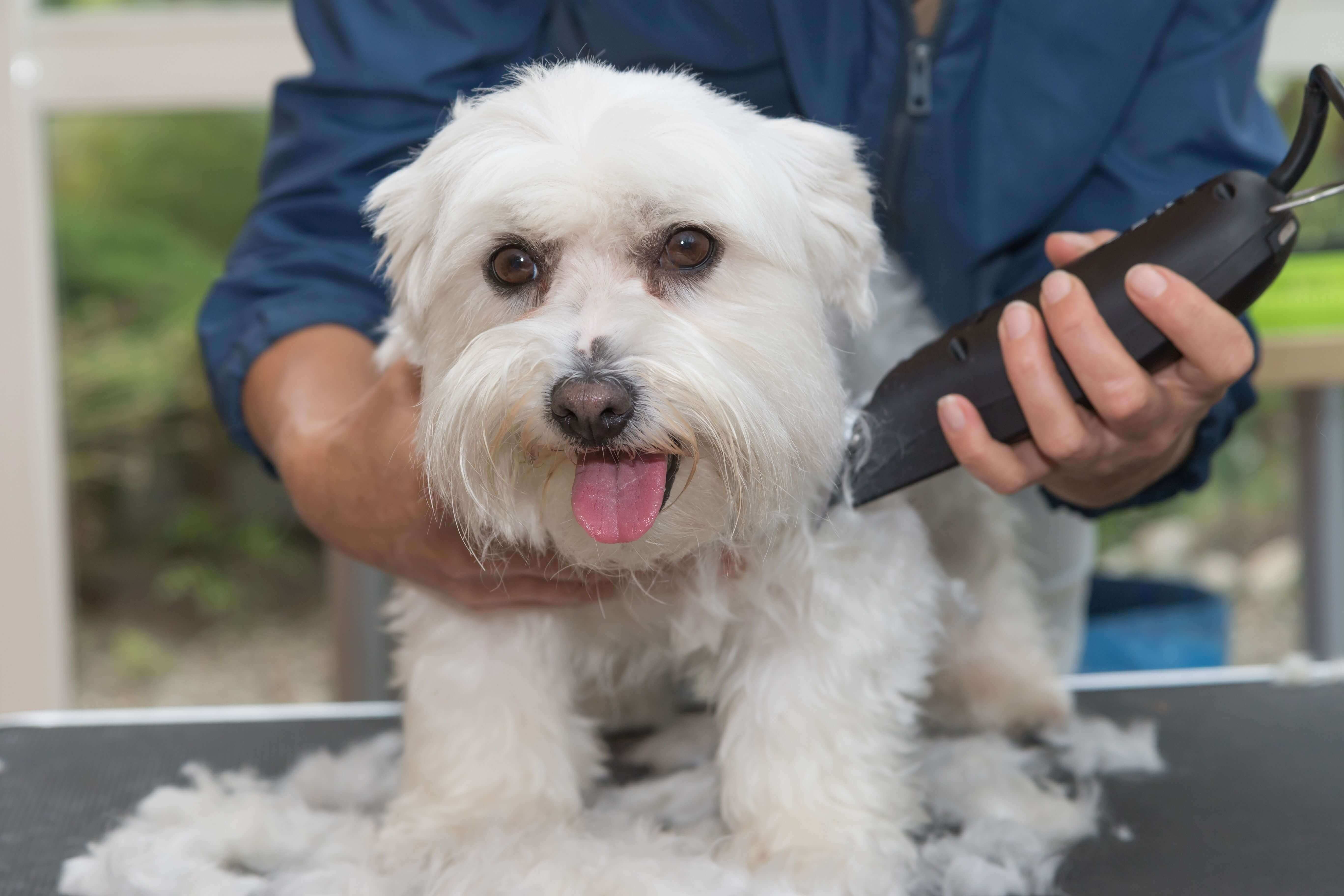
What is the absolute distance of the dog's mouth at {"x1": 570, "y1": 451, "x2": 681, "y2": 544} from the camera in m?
0.78

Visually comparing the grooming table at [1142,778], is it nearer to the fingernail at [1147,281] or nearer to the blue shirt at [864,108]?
the blue shirt at [864,108]

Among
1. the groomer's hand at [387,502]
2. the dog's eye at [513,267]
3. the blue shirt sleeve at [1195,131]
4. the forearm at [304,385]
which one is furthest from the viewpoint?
the blue shirt sleeve at [1195,131]

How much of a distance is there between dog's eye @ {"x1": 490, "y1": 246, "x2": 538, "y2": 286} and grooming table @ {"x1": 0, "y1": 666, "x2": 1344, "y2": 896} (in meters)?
0.58

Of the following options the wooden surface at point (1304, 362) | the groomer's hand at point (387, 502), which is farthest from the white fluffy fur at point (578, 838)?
the wooden surface at point (1304, 362)

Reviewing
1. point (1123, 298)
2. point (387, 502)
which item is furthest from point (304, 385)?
point (1123, 298)

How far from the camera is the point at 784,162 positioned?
853 millimetres

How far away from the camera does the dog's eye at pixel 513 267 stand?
0.83 metres

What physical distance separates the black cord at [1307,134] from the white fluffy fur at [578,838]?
0.50 m

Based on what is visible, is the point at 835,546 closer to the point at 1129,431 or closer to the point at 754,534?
the point at 754,534

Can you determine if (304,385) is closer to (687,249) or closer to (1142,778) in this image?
(687,249)

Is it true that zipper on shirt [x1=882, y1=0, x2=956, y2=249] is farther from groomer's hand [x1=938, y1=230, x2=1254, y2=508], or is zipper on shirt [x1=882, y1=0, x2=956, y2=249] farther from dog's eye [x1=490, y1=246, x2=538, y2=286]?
dog's eye [x1=490, y1=246, x2=538, y2=286]

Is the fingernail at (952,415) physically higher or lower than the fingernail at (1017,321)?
lower

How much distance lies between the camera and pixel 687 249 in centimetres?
82

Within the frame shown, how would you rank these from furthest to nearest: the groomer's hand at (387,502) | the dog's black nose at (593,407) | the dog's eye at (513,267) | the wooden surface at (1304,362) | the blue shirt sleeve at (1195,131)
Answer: the wooden surface at (1304,362), the blue shirt sleeve at (1195,131), the groomer's hand at (387,502), the dog's eye at (513,267), the dog's black nose at (593,407)
